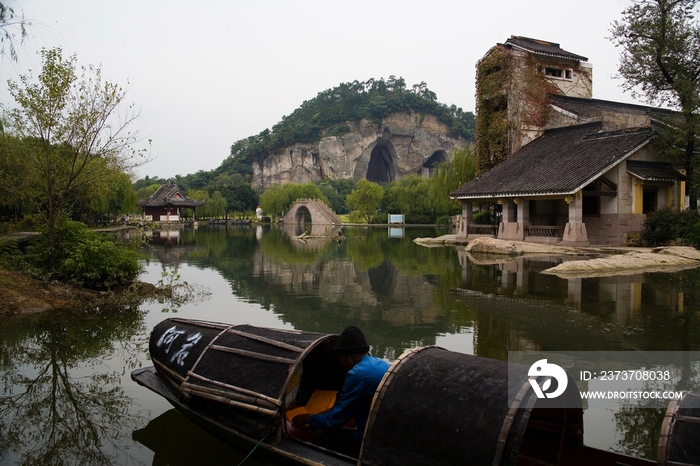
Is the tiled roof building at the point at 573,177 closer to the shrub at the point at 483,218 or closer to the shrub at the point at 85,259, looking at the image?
the shrub at the point at 483,218

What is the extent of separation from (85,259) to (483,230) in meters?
20.5

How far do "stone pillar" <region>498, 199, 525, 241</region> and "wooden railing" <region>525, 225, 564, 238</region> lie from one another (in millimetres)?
303

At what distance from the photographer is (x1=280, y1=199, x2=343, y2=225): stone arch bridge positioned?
6300cm

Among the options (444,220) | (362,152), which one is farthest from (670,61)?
(362,152)

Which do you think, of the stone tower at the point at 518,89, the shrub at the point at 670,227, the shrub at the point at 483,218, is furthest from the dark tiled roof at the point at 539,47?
the shrub at the point at 670,227

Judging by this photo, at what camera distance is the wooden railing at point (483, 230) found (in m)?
27.8

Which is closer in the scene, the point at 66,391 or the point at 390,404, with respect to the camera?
the point at 390,404

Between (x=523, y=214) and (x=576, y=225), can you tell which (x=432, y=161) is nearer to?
(x=523, y=214)

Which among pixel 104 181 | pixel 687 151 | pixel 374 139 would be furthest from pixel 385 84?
pixel 104 181

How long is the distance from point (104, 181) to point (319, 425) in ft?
36.8

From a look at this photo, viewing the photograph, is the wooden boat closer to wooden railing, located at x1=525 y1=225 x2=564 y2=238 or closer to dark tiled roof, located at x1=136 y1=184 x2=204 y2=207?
wooden railing, located at x1=525 y1=225 x2=564 y2=238

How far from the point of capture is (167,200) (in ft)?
216

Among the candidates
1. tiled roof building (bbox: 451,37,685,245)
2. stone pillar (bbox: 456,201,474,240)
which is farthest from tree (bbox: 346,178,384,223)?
stone pillar (bbox: 456,201,474,240)

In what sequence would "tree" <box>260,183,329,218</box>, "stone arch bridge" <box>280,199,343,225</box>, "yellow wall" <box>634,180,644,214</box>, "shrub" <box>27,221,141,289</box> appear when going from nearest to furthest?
"shrub" <box>27,221,141,289</box>
"yellow wall" <box>634,180,644,214</box>
"stone arch bridge" <box>280,199,343,225</box>
"tree" <box>260,183,329,218</box>
